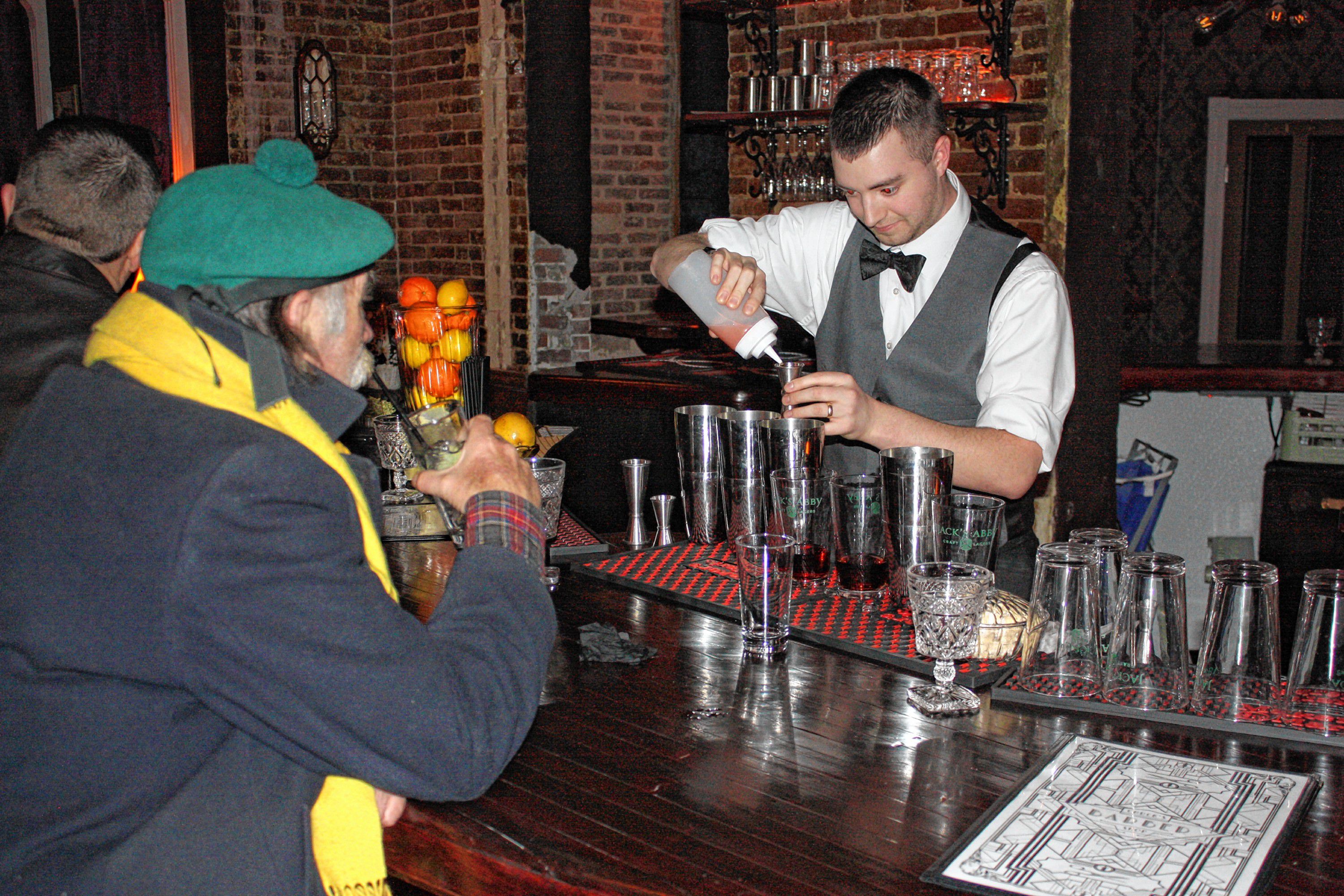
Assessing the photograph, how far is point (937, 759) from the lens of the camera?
56.5 inches

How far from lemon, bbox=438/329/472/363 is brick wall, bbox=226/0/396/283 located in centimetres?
484

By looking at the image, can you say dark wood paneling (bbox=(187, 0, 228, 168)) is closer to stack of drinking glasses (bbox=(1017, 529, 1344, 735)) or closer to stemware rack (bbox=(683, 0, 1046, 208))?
stemware rack (bbox=(683, 0, 1046, 208))

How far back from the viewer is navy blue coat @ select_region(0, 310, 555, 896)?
103cm

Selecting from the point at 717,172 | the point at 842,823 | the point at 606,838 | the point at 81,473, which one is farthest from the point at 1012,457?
the point at 717,172

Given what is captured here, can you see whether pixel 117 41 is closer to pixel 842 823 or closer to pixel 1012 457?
pixel 1012 457

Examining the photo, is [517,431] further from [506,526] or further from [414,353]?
[506,526]

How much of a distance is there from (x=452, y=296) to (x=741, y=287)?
2.12ft

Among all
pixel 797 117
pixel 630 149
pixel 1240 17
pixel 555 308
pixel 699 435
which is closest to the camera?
pixel 699 435

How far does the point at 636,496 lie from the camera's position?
2.51m

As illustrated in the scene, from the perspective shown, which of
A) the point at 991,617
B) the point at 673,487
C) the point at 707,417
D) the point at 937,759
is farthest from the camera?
the point at 673,487

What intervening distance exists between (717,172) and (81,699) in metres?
5.81

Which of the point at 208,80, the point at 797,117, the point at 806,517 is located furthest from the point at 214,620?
the point at 208,80

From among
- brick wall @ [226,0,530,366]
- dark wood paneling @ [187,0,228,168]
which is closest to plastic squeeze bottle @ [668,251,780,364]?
brick wall @ [226,0,530,366]

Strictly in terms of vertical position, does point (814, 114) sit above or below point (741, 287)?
above
